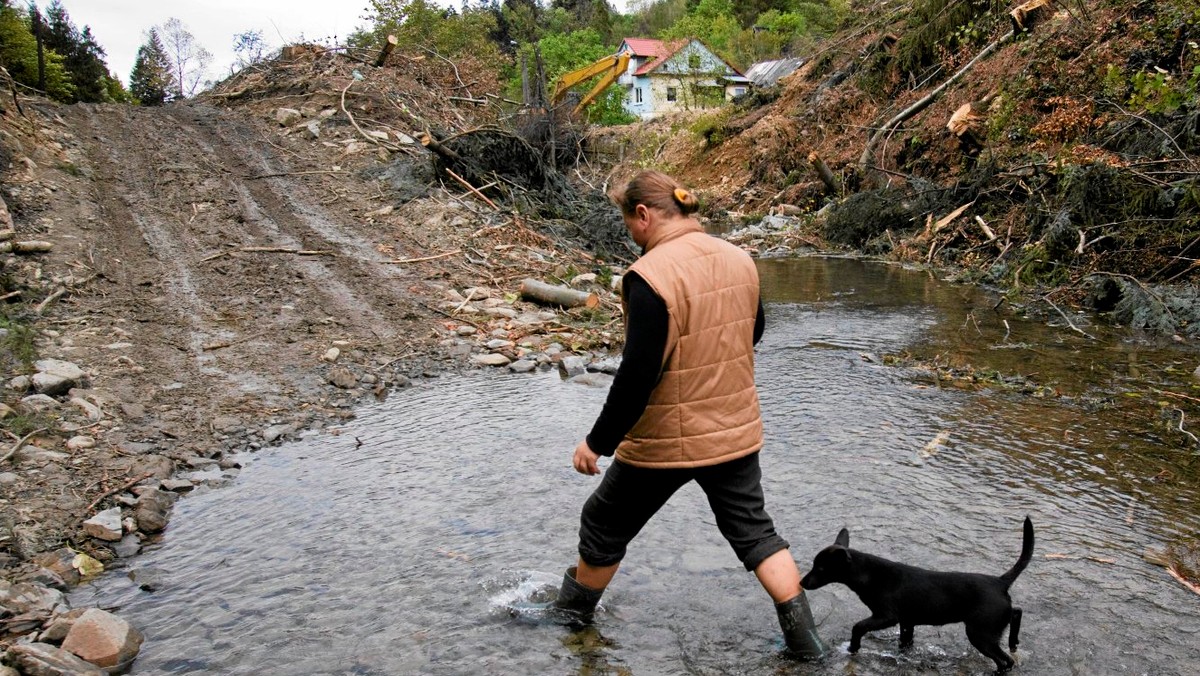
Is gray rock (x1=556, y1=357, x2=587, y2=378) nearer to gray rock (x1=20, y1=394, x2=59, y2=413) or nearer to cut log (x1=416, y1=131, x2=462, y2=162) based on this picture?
gray rock (x1=20, y1=394, x2=59, y2=413)

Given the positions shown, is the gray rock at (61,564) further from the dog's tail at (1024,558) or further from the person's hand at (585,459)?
the dog's tail at (1024,558)

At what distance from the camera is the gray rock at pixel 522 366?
777 cm

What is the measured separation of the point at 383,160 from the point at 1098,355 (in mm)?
10947

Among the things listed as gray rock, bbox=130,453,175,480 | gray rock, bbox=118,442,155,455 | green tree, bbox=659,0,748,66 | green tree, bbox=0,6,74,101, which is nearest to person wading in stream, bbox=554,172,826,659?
gray rock, bbox=130,453,175,480

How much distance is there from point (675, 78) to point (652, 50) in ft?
31.4

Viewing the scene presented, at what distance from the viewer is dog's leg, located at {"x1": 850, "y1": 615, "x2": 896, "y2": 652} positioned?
9.91 ft

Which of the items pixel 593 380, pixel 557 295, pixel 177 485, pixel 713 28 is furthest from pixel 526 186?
pixel 713 28

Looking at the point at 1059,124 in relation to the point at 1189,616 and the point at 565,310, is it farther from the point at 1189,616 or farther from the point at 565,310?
the point at 1189,616

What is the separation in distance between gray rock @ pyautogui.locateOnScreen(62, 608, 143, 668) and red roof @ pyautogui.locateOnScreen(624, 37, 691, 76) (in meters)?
51.2

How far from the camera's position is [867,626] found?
10.0 feet

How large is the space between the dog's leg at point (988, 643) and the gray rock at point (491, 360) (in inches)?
219

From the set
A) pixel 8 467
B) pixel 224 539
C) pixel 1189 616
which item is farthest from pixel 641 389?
pixel 8 467

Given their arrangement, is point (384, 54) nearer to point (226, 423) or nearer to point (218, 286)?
point (218, 286)

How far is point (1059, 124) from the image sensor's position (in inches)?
472
